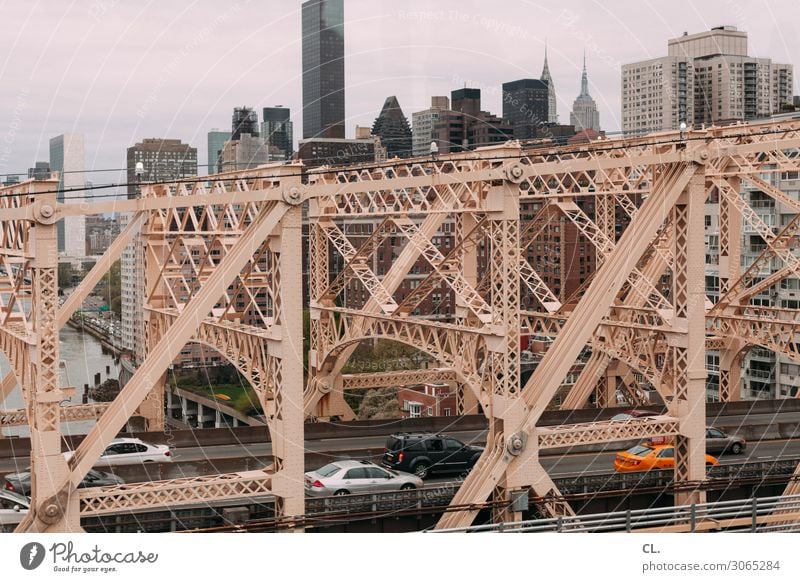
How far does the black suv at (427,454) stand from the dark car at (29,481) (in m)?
6.99

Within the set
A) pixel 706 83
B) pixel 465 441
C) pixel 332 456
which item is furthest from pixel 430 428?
pixel 706 83

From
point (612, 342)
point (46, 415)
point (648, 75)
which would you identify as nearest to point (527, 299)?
point (648, 75)

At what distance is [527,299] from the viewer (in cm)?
7881

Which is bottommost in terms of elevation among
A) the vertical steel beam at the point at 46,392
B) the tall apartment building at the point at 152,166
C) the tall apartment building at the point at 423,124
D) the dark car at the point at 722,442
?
the dark car at the point at 722,442

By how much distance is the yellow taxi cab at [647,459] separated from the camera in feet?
92.0

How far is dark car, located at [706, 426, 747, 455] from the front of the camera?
→ 1228 inches

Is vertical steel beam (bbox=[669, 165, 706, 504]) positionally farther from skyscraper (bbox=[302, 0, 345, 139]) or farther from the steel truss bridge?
skyscraper (bbox=[302, 0, 345, 139])

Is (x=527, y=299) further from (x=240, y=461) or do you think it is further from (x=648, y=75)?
(x=240, y=461)

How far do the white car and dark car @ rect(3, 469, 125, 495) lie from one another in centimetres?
260

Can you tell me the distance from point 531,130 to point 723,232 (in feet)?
44.5

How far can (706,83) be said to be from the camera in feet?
293

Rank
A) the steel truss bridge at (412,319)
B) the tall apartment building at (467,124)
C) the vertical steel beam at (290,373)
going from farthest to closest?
the tall apartment building at (467,124), the vertical steel beam at (290,373), the steel truss bridge at (412,319)

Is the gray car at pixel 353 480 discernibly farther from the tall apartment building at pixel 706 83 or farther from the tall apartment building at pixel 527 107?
the tall apartment building at pixel 706 83

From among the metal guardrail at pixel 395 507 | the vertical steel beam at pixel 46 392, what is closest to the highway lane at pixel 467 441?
the metal guardrail at pixel 395 507
